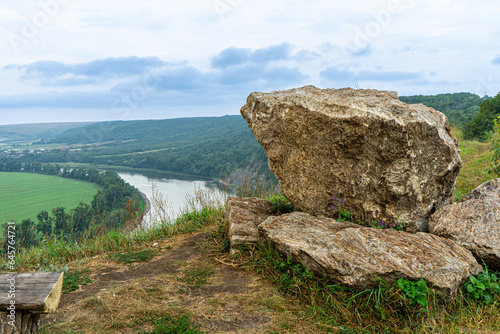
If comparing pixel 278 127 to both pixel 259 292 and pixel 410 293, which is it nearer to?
pixel 259 292

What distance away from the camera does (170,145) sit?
71938 millimetres

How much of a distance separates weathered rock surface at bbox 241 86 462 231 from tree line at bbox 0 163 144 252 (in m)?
3.97

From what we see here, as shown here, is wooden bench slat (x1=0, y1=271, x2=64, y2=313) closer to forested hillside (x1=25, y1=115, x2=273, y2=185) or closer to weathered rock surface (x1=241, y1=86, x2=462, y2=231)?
weathered rock surface (x1=241, y1=86, x2=462, y2=231)

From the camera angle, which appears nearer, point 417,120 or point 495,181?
point 417,120

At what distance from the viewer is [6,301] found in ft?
9.16

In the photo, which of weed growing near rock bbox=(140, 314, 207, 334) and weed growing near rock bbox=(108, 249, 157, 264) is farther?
weed growing near rock bbox=(108, 249, 157, 264)

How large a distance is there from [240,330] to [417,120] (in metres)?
3.38

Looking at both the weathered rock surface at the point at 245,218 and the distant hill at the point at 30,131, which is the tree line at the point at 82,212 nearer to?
the weathered rock surface at the point at 245,218

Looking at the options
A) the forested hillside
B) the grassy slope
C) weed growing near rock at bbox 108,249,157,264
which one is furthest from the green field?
the grassy slope

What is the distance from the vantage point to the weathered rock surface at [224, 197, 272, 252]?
532 cm

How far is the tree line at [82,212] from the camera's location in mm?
6988

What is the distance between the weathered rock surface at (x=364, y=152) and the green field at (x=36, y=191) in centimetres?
2044

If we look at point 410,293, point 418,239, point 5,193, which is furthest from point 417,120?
point 5,193

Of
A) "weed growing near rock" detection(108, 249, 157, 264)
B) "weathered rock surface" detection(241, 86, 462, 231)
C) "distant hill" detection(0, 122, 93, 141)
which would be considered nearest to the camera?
"weathered rock surface" detection(241, 86, 462, 231)
